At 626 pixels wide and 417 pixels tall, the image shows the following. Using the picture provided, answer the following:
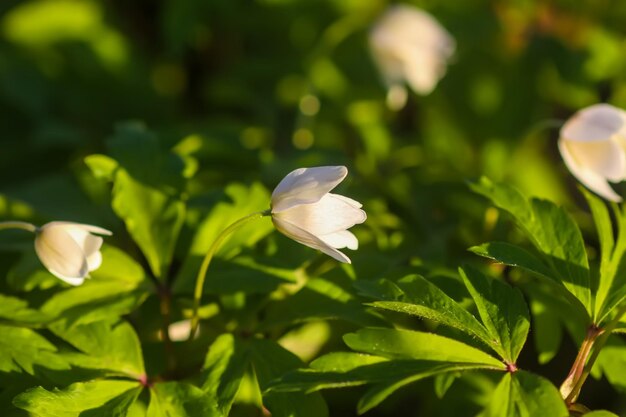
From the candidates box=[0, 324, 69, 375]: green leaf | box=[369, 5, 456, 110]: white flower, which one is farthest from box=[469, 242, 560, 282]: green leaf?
box=[369, 5, 456, 110]: white flower

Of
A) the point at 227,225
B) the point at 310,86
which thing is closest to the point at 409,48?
the point at 310,86

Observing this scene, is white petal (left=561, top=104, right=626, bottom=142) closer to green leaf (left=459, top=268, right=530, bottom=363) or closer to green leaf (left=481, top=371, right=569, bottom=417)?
green leaf (left=459, top=268, right=530, bottom=363)

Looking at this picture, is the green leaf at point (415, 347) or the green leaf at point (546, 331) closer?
the green leaf at point (415, 347)

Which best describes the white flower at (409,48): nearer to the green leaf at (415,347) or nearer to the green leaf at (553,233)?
the green leaf at (553,233)

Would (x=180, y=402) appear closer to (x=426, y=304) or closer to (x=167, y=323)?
(x=167, y=323)

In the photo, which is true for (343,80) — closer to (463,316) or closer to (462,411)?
(462,411)

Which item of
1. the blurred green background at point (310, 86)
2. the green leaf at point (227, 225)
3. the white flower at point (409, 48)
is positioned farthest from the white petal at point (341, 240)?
the white flower at point (409, 48)

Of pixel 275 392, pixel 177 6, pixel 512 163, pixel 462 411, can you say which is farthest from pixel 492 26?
pixel 275 392
